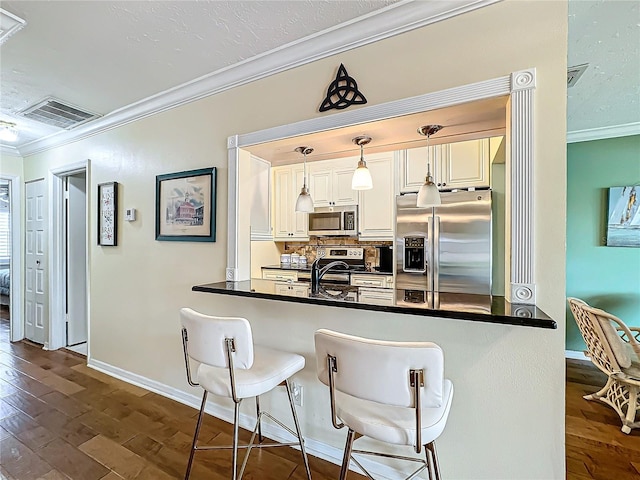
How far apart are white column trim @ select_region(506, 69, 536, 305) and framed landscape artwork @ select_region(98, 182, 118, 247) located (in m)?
3.19

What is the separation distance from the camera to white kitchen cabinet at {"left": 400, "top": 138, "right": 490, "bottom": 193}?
3139 millimetres

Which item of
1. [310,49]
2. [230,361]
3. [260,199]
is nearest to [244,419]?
[230,361]

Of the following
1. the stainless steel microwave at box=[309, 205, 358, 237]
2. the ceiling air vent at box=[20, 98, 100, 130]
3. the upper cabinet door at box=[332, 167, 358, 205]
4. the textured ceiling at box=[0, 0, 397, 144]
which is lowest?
the stainless steel microwave at box=[309, 205, 358, 237]

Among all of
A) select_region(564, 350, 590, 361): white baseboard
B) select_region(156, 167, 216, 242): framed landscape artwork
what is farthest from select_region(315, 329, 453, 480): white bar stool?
select_region(564, 350, 590, 361): white baseboard

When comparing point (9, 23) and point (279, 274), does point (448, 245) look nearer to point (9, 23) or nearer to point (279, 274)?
point (279, 274)

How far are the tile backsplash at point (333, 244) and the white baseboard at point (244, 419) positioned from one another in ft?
7.44

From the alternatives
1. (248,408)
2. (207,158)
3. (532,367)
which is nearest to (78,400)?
(248,408)

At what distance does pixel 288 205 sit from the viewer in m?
4.30

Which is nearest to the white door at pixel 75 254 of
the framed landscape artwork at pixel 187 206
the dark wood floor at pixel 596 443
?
the framed landscape artwork at pixel 187 206

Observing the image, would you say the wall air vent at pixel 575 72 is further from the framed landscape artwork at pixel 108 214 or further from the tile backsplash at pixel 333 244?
the framed landscape artwork at pixel 108 214

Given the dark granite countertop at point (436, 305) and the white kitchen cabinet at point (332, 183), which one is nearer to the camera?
the dark granite countertop at point (436, 305)

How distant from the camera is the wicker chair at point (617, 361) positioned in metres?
2.25

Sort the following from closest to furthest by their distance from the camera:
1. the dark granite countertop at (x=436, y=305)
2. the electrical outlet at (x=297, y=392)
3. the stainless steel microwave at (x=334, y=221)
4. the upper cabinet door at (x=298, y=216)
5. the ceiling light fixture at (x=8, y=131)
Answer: the dark granite countertop at (x=436, y=305) → the electrical outlet at (x=297, y=392) → the ceiling light fixture at (x=8, y=131) → the stainless steel microwave at (x=334, y=221) → the upper cabinet door at (x=298, y=216)

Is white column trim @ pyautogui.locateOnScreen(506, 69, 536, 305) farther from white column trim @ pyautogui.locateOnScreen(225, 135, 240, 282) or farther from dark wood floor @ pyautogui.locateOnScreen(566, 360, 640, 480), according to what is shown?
white column trim @ pyautogui.locateOnScreen(225, 135, 240, 282)
